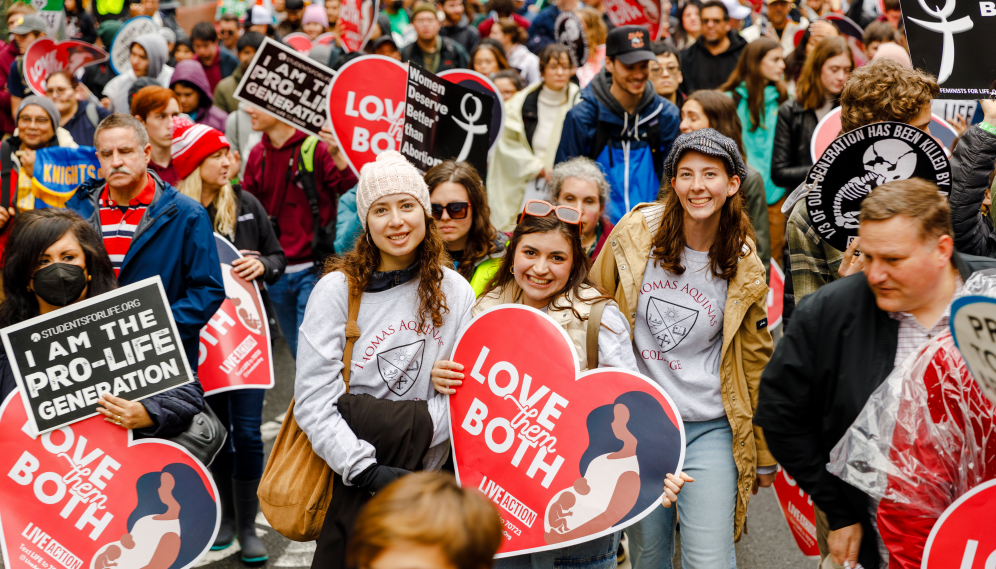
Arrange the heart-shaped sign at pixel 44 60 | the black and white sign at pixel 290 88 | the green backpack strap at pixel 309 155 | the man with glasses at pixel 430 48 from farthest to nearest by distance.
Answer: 1. the man with glasses at pixel 430 48
2. the heart-shaped sign at pixel 44 60
3. the green backpack strap at pixel 309 155
4. the black and white sign at pixel 290 88

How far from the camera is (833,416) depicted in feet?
8.93

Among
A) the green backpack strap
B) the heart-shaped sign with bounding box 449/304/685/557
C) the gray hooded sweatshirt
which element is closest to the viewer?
the heart-shaped sign with bounding box 449/304/685/557

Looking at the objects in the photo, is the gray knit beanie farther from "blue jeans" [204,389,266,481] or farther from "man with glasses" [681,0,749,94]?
"man with glasses" [681,0,749,94]

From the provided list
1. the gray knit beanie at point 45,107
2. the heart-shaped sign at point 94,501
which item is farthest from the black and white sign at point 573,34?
the heart-shaped sign at point 94,501

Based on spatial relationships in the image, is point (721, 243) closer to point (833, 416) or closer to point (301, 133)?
point (833, 416)

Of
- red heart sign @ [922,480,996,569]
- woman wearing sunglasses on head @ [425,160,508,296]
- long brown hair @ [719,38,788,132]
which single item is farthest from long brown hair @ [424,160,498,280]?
long brown hair @ [719,38,788,132]

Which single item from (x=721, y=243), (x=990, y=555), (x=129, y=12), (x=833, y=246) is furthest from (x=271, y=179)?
(x=129, y=12)

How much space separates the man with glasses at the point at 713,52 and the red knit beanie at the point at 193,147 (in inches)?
217

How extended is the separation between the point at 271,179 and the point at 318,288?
10.3 ft

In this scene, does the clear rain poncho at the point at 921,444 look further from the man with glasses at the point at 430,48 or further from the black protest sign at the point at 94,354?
the man with glasses at the point at 430,48

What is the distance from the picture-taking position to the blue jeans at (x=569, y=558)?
318 centimetres

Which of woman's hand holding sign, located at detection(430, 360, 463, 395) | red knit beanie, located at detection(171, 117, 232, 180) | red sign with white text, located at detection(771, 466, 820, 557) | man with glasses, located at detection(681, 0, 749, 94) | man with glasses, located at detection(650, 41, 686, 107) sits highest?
man with glasses, located at detection(681, 0, 749, 94)

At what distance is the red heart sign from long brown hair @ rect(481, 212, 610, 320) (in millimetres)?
1392

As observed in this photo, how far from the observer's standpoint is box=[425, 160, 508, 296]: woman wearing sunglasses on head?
4098 mm
